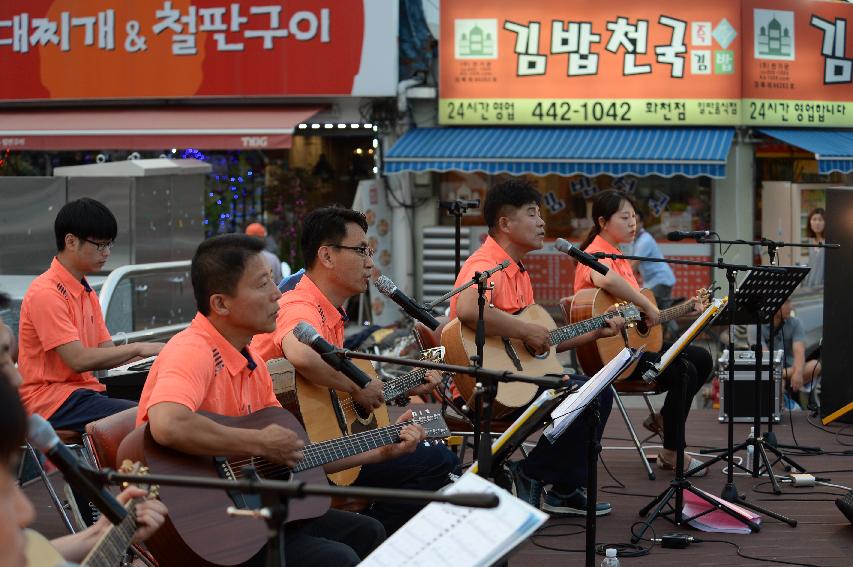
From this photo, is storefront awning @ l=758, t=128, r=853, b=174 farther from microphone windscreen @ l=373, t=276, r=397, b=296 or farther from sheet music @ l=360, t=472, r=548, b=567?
sheet music @ l=360, t=472, r=548, b=567

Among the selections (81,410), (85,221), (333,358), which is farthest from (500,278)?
(333,358)

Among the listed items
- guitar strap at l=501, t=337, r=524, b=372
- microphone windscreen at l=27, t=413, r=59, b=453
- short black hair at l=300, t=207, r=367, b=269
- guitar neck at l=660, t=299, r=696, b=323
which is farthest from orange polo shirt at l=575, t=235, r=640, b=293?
microphone windscreen at l=27, t=413, r=59, b=453

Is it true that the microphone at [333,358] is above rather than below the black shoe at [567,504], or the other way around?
above

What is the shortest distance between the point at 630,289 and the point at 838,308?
3118 mm

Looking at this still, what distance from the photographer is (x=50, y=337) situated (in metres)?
5.74

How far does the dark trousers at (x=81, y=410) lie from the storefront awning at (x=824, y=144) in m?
9.89

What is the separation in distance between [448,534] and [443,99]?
38.7 feet

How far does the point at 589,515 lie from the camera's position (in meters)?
4.94

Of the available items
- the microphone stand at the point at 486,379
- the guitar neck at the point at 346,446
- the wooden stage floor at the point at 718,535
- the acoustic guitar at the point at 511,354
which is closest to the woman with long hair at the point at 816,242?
the wooden stage floor at the point at 718,535

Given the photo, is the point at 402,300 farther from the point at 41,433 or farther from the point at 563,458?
the point at 41,433

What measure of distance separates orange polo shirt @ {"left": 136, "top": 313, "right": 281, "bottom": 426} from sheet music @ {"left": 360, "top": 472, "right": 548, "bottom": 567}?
1131 millimetres

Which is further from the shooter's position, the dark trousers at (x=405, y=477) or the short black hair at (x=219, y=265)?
the dark trousers at (x=405, y=477)

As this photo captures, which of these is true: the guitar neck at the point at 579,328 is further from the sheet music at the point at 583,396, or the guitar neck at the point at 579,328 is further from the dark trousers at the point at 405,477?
the sheet music at the point at 583,396

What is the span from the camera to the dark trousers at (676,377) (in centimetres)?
685
